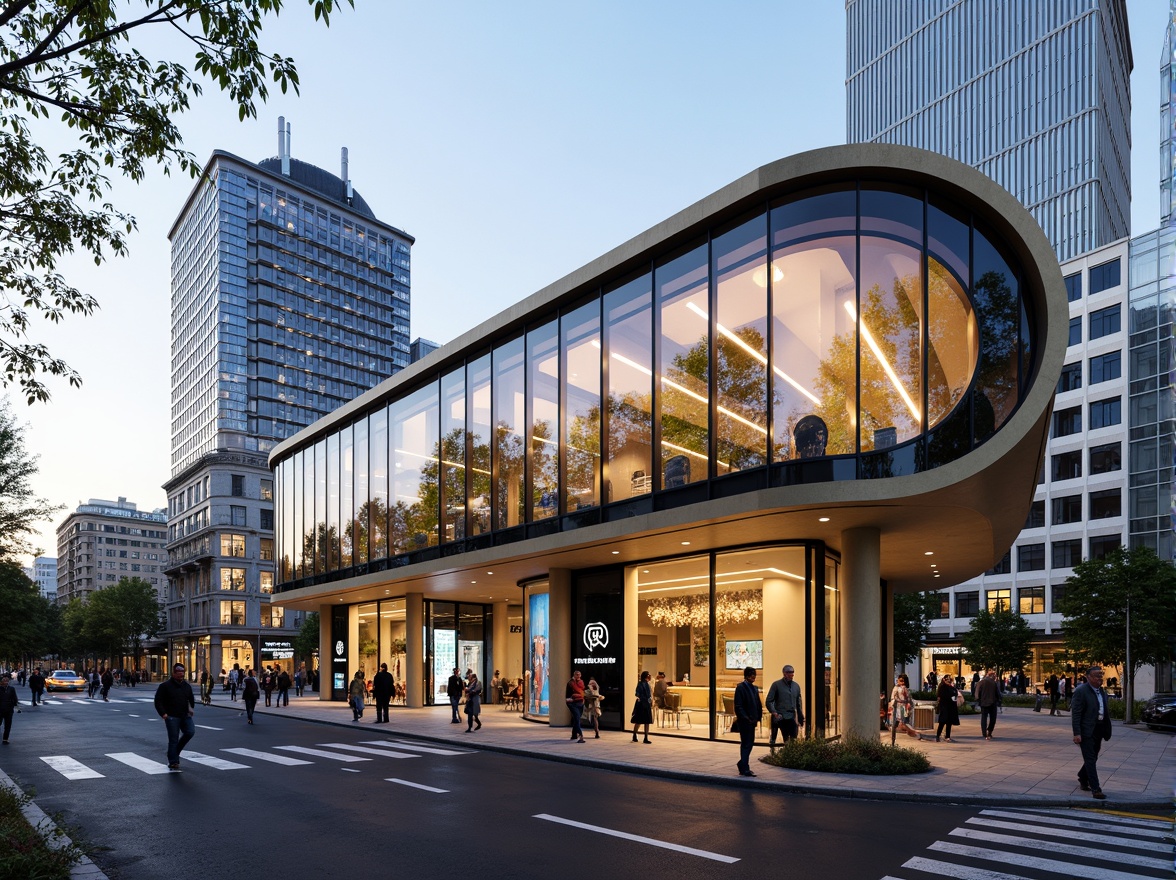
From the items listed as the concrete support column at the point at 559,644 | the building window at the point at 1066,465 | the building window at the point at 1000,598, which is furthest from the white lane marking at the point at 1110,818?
the building window at the point at 1000,598

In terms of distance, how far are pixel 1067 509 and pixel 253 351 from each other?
273 ft

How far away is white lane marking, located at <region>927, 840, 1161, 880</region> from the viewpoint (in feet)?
→ 29.3

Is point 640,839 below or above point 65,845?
below

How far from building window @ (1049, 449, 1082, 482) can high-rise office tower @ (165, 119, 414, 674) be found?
68.5m

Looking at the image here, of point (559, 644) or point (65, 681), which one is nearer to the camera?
point (559, 644)

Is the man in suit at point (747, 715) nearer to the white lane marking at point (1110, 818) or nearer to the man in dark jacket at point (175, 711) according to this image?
the white lane marking at point (1110, 818)

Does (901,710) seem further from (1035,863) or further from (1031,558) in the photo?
(1031,558)

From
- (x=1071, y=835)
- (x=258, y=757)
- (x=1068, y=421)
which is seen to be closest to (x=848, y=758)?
(x=1071, y=835)

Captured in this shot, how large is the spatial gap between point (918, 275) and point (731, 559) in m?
7.96

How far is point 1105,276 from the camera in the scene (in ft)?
218

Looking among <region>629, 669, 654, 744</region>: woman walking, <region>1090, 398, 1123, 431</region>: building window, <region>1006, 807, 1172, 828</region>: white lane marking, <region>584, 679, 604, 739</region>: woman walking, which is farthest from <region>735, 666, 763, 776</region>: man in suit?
<region>1090, 398, 1123, 431</region>: building window

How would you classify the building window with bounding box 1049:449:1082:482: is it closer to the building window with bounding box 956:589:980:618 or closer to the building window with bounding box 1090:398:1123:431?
the building window with bounding box 1090:398:1123:431

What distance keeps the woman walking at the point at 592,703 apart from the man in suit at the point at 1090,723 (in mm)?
12623

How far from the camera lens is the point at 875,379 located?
59.2 feet
